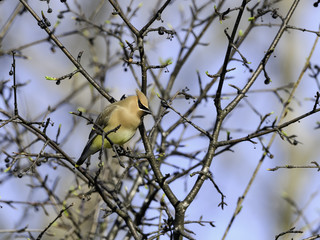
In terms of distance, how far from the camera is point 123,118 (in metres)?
4.11

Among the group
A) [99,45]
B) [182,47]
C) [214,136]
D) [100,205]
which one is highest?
[99,45]

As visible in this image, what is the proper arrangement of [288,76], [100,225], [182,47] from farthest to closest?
1. [288,76]
2. [182,47]
3. [100,225]

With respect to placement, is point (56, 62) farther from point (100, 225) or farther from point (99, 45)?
point (100, 225)

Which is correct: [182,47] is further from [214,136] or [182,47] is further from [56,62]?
[56,62]

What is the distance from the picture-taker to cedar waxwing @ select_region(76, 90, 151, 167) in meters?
4.05

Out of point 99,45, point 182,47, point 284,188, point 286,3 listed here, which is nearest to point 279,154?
point 284,188

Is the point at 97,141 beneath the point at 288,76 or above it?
beneath

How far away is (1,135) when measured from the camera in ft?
14.7

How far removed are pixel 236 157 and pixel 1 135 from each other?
30.4ft

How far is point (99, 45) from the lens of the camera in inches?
473

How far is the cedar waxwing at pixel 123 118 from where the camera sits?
405 cm

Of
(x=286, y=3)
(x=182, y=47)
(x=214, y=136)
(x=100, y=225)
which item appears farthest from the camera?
(x=286, y=3)

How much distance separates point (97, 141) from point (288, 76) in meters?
9.16

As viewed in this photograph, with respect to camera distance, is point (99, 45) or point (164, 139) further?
point (99, 45)
